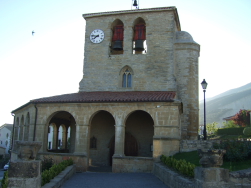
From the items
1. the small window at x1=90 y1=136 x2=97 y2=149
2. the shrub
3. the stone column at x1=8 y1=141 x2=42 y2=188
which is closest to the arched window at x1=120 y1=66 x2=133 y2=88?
the small window at x1=90 y1=136 x2=97 y2=149

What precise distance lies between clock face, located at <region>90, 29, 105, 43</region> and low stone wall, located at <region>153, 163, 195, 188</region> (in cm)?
1258

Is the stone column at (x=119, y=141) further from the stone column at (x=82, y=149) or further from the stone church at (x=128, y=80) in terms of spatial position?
the stone column at (x=82, y=149)

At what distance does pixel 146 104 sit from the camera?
16.9 metres

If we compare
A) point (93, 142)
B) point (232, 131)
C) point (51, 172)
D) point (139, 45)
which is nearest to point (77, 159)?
point (93, 142)

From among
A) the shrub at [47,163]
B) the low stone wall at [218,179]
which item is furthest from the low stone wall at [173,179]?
the shrub at [47,163]

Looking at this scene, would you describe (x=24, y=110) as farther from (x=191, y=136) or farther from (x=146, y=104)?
(x=191, y=136)

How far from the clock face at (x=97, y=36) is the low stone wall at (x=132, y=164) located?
1059cm

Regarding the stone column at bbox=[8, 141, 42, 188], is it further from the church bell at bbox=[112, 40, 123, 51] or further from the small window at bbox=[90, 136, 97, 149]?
the church bell at bbox=[112, 40, 123, 51]

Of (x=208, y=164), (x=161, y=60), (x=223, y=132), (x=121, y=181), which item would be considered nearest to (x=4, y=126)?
(x=223, y=132)

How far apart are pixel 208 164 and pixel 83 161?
1057cm

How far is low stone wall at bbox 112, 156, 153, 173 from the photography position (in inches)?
637

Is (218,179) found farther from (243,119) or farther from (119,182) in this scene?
(243,119)

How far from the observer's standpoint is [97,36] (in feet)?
77.0

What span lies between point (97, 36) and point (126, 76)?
13.8 ft
